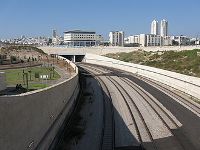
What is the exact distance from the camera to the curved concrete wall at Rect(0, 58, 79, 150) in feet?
44.8

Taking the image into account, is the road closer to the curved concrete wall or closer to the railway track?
the railway track

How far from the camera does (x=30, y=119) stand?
16969 millimetres

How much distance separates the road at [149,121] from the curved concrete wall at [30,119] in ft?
12.0

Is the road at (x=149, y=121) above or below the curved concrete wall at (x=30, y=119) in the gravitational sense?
below

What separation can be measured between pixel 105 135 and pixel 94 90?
86.6 ft

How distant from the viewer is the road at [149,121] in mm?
24109

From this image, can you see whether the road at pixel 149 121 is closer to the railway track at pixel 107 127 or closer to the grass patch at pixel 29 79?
the railway track at pixel 107 127

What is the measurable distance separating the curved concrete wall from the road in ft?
12.0

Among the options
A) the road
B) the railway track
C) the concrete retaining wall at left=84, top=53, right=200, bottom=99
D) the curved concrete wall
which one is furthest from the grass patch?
the curved concrete wall

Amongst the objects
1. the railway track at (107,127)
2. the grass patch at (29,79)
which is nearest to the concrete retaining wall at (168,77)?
the railway track at (107,127)

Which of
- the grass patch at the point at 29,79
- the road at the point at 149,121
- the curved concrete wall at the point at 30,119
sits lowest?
the road at the point at 149,121

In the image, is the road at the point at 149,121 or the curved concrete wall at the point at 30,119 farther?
the road at the point at 149,121

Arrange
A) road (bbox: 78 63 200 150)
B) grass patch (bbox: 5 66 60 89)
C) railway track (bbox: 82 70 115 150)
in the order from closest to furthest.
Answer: railway track (bbox: 82 70 115 150)
road (bbox: 78 63 200 150)
grass patch (bbox: 5 66 60 89)

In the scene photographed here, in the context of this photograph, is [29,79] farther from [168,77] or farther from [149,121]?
[149,121]
